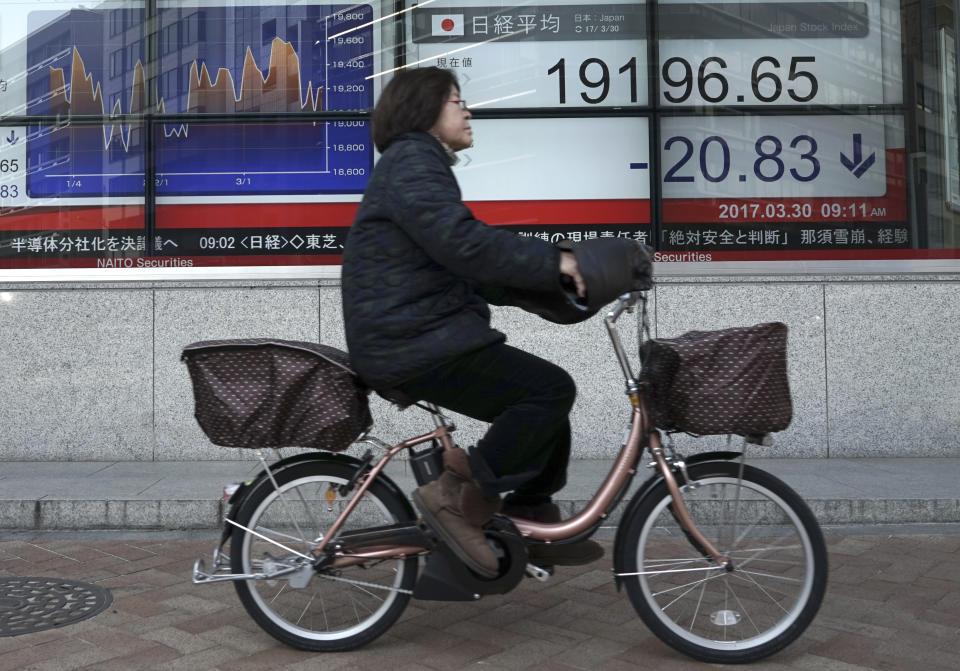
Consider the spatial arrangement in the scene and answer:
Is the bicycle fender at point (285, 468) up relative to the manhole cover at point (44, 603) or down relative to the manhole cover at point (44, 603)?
up

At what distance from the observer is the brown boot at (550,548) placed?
340 centimetres

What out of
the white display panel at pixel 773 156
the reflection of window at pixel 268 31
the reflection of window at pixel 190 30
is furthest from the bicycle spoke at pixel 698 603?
the reflection of window at pixel 190 30

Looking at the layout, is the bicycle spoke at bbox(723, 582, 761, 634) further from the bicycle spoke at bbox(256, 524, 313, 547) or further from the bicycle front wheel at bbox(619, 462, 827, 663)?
Answer: the bicycle spoke at bbox(256, 524, 313, 547)

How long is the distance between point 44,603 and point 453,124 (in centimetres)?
251

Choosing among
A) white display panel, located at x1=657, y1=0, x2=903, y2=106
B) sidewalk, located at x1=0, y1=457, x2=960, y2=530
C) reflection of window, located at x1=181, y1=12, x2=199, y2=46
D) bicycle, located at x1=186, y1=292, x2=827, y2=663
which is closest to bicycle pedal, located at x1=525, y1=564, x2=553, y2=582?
bicycle, located at x1=186, y1=292, x2=827, y2=663

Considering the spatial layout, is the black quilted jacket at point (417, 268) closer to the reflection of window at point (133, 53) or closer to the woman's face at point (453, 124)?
the woman's face at point (453, 124)

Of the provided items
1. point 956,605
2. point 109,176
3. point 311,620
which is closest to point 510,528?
point 311,620

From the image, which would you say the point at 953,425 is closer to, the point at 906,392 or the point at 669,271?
the point at 906,392

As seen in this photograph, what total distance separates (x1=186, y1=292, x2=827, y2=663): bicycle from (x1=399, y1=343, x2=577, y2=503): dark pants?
18 centimetres

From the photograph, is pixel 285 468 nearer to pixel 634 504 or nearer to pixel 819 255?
pixel 634 504

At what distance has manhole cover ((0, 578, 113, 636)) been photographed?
3783 millimetres

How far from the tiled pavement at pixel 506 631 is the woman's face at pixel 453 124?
1.73 meters

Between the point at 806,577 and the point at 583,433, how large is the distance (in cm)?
382

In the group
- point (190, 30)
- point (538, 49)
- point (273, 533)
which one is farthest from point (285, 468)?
point (190, 30)
